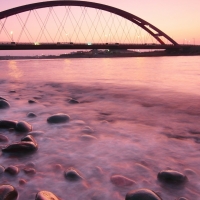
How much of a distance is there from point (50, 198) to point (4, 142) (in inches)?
48.0

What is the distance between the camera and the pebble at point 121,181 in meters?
1.39

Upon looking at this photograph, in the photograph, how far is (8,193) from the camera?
3.93 ft

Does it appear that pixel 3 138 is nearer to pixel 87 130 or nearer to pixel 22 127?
pixel 22 127

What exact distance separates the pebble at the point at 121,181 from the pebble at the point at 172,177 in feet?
0.72

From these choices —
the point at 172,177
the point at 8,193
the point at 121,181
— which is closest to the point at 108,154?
the point at 121,181

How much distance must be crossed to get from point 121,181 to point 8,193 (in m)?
0.74

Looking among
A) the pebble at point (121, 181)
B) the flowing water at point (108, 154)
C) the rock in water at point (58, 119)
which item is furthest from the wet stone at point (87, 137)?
the pebble at point (121, 181)

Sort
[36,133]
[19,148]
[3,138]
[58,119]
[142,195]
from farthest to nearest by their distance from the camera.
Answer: [58,119]
[36,133]
[3,138]
[19,148]
[142,195]

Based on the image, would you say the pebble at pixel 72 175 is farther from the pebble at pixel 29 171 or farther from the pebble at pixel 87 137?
the pebble at pixel 87 137

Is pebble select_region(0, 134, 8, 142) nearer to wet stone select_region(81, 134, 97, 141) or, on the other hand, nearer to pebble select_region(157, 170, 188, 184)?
wet stone select_region(81, 134, 97, 141)

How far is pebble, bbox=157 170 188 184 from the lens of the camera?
4.59ft

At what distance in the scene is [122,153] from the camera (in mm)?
1870

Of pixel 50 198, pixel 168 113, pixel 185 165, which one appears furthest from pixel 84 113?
pixel 50 198

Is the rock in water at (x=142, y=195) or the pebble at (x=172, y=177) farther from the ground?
the rock in water at (x=142, y=195)
